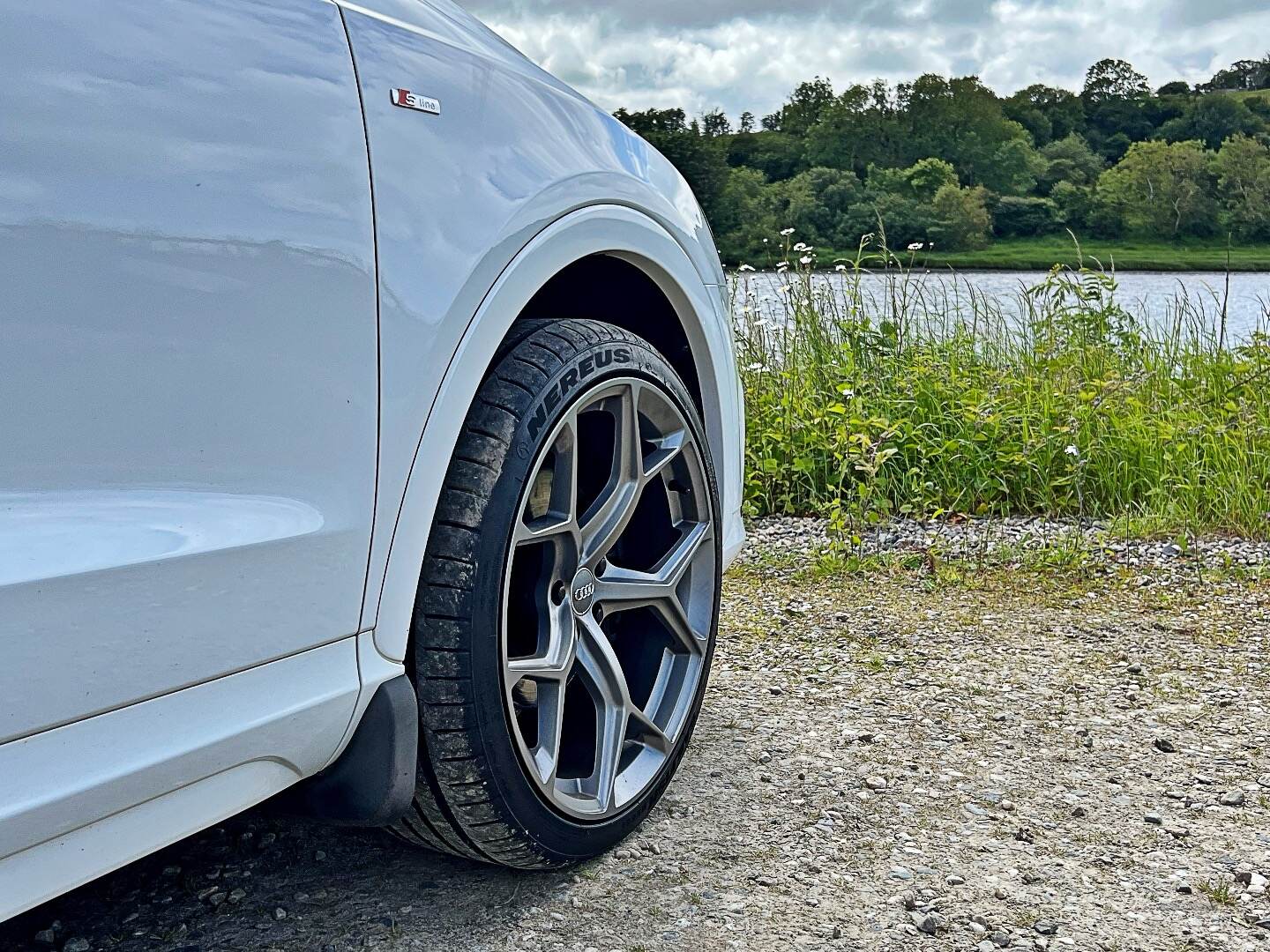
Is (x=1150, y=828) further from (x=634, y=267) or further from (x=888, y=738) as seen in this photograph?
(x=634, y=267)

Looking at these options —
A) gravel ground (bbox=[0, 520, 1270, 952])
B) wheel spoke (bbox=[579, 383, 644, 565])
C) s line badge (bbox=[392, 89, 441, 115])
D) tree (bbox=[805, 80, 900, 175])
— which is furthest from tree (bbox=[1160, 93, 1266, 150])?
s line badge (bbox=[392, 89, 441, 115])

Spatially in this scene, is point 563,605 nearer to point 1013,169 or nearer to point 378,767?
point 378,767

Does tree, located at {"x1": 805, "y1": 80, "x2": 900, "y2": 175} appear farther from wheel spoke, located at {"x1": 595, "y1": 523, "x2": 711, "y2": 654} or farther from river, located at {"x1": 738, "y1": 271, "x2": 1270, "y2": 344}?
wheel spoke, located at {"x1": 595, "y1": 523, "x2": 711, "y2": 654}

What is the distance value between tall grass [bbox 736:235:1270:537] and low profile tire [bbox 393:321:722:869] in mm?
2400

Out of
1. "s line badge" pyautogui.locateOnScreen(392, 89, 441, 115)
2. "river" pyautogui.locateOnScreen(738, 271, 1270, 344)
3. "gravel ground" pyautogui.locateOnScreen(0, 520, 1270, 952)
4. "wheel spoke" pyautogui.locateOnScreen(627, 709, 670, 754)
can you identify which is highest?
"s line badge" pyautogui.locateOnScreen(392, 89, 441, 115)

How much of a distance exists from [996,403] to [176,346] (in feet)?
14.7

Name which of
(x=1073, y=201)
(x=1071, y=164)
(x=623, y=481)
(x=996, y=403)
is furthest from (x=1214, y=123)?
(x=623, y=481)

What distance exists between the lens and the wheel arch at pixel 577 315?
1.52m

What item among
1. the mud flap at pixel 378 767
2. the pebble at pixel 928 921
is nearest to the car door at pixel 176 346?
the mud flap at pixel 378 767

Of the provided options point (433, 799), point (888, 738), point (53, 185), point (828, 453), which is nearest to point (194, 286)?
point (53, 185)

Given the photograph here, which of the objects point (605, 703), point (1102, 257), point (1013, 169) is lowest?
point (605, 703)

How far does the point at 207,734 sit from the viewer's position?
4.07ft

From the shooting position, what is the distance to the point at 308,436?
1340 mm

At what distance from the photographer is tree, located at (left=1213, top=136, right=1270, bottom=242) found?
1277cm
